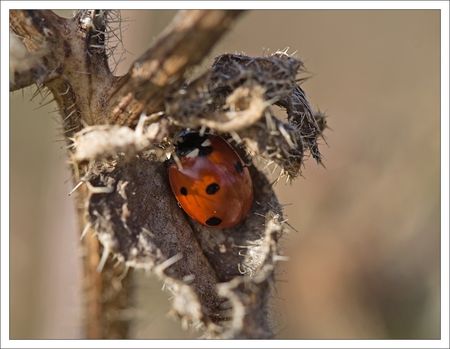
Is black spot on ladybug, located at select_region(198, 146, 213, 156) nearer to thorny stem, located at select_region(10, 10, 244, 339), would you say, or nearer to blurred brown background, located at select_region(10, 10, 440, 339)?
thorny stem, located at select_region(10, 10, 244, 339)

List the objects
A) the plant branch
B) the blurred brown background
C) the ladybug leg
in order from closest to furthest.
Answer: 1. the plant branch
2. the ladybug leg
3. the blurred brown background

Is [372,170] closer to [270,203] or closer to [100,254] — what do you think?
[270,203]

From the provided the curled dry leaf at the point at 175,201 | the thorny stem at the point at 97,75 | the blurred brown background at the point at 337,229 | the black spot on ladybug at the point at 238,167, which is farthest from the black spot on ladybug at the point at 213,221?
the blurred brown background at the point at 337,229

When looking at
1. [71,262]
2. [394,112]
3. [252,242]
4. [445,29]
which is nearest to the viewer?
[252,242]

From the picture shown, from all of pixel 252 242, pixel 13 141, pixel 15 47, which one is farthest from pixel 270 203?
pixel 13 141

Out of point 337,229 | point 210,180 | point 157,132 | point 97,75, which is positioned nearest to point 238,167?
point 210,180

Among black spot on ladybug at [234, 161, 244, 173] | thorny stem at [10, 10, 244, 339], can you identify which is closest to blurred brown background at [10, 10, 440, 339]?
thorny stem at [10, 10, 244, 339]

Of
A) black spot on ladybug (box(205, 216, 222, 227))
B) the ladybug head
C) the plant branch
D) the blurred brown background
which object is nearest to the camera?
the plant branch

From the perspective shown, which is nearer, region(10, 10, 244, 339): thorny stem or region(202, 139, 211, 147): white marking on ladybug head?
region(10, 10, 244, 339): thorny stem
